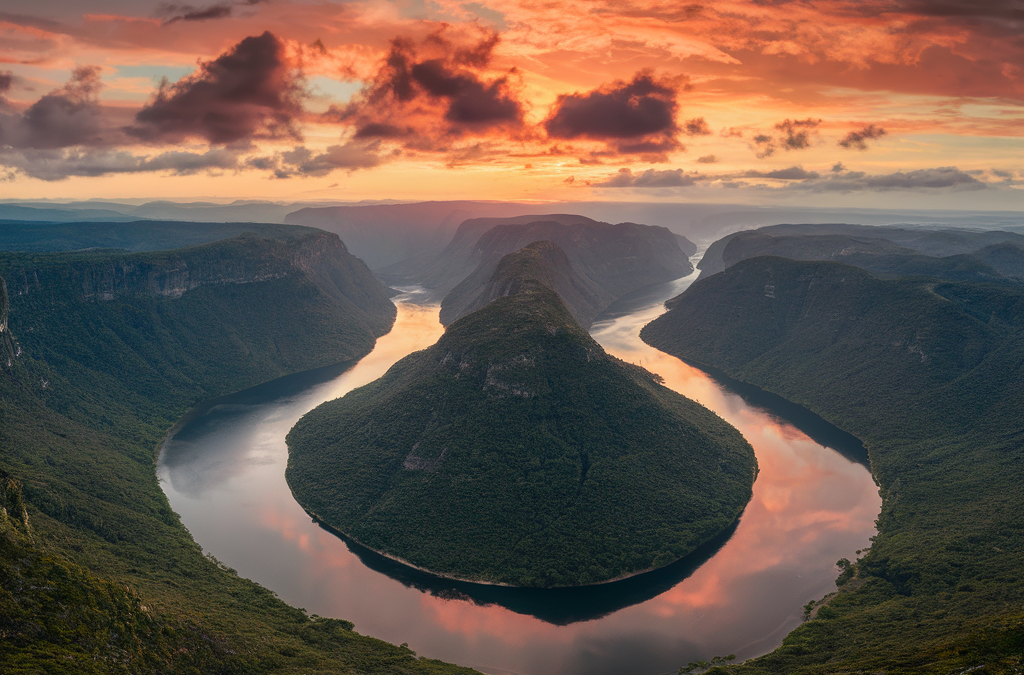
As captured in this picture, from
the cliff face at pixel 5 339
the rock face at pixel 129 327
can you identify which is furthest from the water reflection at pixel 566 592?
the rock face at pixel 129 327

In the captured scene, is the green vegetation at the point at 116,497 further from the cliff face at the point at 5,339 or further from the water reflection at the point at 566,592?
the water reflection at the point at 566,592

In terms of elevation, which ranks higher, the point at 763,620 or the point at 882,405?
the point at 882,405

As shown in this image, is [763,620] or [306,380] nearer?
[763,620]

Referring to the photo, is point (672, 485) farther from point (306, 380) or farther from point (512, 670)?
point (306, 380)

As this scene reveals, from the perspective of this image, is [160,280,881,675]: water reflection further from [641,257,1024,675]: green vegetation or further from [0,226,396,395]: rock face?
[0,226,396,395]: rock face

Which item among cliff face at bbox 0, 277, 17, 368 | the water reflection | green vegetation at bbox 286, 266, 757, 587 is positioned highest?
cliff face at bbox 0, 277, 17, 368

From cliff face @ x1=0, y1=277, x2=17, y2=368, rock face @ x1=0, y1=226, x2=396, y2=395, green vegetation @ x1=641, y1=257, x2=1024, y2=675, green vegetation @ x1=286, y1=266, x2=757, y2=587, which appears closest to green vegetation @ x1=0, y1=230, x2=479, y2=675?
rock face @ x1=0, y1=226, x2=396, y2=395

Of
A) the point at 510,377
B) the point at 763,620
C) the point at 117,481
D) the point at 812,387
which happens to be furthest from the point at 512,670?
the point at 812,387
